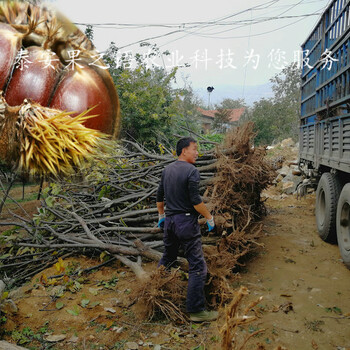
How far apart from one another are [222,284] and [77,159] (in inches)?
110

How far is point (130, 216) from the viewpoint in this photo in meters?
4.80

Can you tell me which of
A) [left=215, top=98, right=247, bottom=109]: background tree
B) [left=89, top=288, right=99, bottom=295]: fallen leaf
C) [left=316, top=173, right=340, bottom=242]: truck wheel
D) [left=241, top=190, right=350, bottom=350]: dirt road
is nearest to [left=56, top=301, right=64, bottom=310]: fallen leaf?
[left=89, top=288, right=99, bottom=295]: fallen leaf

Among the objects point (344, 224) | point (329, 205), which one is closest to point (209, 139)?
point (329, 205)

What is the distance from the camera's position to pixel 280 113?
25125mm

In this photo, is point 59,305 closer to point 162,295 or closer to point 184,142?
point 162,295

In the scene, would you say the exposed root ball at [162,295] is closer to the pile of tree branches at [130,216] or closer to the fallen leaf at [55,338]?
the pile of tree branches at [130,216]

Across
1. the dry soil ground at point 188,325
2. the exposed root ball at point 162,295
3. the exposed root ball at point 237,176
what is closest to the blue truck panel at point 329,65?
the exposed root ball at point 237,176

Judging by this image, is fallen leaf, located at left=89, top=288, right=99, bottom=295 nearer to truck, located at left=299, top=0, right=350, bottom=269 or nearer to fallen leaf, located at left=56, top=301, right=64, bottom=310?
fallen leaf, located at left=56, top=301, right=64, bottom=310

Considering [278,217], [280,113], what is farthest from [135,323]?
[280,113]

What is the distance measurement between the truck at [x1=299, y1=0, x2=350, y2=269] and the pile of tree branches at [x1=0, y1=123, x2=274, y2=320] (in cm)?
103

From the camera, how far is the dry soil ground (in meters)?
2.90

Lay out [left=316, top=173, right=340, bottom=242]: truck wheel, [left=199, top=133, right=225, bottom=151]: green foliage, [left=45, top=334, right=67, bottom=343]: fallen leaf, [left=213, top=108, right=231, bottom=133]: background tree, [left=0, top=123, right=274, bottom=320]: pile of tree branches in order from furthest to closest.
→ 1. [left=213, top=108, right=231, bottom=133]: background tree
2. [left=199, top=133, right=225, bottom=151]: green foliage
3. [left=316, top=173, right=340, bottom=242]: truck wheel
4. [left=0, top=123, right=274, bottom=320]: pile of tree branches
5. [left=45, top=334, right=67, bottom=343]: fallen leaf

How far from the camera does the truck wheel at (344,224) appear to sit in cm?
444

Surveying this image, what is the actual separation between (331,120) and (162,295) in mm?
3573
